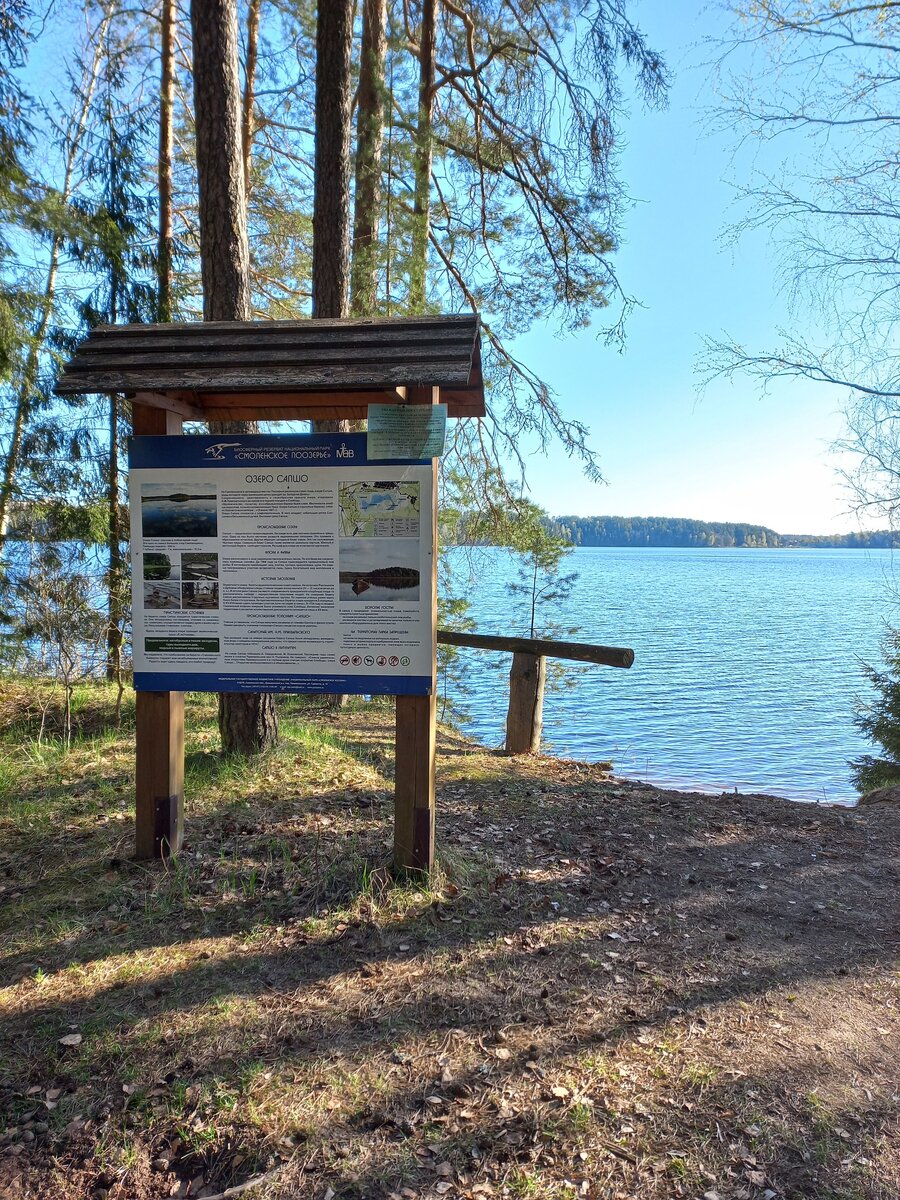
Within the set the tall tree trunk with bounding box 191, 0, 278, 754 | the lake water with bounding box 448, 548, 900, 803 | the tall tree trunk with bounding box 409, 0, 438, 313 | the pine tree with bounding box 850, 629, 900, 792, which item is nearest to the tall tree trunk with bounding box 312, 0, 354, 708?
the tall tree trunk with bounding box 409, 0, 438, 313

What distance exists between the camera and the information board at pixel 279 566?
3.88 meters

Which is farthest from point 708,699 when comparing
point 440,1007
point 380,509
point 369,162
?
point 440,1007

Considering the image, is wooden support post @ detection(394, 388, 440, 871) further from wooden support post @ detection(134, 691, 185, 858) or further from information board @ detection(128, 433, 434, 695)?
wooden support post @ detection(134, 691, 185, 858)

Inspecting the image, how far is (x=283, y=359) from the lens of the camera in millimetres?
3807

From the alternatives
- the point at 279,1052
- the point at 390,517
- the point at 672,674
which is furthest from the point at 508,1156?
the point at 672,674

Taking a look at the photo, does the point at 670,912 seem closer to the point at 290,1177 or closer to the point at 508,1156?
the point at 508,1156

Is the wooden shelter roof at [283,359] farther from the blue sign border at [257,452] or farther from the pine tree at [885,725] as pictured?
the pine tree at [885,725]

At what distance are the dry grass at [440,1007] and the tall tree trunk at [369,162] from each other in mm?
6006

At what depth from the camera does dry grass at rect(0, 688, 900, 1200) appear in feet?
7.64

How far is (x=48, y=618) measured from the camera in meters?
7.27

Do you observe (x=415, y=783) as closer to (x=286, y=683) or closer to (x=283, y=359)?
(x=286, y=683)

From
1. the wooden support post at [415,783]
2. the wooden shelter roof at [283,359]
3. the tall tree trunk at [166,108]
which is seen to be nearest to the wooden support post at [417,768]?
the wooden support post at [415,783]

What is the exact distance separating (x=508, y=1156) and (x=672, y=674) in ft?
56.8

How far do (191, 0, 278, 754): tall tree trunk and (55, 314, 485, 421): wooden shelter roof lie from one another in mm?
1609
